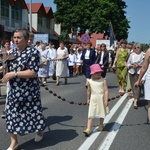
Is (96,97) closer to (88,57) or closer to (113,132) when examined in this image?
(113,132)

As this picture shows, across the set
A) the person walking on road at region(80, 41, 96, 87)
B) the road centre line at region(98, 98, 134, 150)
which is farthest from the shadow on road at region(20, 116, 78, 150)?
the person walking on road at region(80, 41, 96, 87)

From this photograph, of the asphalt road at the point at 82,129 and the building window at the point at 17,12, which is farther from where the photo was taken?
the building window at the point at 17,12

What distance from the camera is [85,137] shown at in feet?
19.4

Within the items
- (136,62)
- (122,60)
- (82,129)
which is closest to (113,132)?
(82,129)

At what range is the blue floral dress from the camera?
4930 mm

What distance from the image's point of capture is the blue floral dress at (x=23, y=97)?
493 centimetres

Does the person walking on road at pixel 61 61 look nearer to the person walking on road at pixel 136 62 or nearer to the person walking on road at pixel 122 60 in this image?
the person walking on road at pixel 122 60

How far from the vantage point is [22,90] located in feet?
16.4

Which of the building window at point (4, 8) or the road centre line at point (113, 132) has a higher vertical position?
the building window at point (4, 8)

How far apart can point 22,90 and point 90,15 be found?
48249mm

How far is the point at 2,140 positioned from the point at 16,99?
108cm

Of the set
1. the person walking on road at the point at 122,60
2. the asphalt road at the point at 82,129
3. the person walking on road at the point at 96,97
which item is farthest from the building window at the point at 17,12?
the person walking on road at the point at 96,97

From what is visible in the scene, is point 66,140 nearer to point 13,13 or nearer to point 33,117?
point 33,117

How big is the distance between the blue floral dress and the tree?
153 feet
